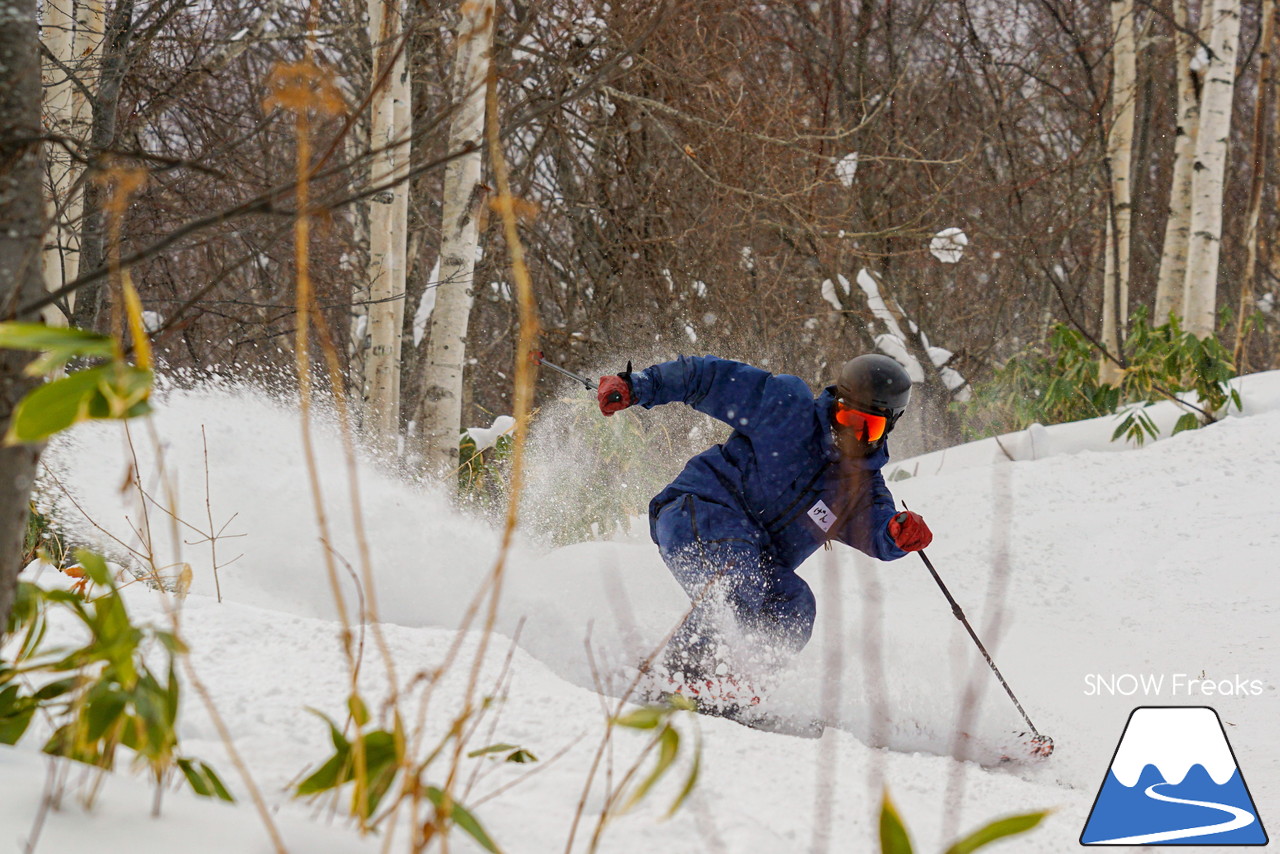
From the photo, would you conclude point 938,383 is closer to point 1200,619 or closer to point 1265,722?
point 1200,619

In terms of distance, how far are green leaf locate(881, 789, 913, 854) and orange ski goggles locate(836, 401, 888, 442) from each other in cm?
294

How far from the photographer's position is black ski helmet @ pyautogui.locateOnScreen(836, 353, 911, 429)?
3766 millimetres

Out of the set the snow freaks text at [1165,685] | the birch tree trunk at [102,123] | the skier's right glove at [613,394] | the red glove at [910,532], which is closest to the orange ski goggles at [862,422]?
the red glove at [910,532]

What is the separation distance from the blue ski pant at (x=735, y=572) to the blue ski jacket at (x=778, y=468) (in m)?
0.07

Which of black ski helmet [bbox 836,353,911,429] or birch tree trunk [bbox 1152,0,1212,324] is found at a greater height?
birch tree trunk [bbox 1152,0,1212,324]

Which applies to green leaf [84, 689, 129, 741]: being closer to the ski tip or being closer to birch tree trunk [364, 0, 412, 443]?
the ski tip

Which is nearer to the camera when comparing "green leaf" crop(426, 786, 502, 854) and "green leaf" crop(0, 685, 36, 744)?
"green leaf" crop(426, 786, 502, 854)

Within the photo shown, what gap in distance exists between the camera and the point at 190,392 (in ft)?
19.1

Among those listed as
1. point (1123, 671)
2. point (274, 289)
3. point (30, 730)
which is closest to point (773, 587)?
point (1123, 671)

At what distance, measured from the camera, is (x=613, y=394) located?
409cm

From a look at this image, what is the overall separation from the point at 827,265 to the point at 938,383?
189 cm

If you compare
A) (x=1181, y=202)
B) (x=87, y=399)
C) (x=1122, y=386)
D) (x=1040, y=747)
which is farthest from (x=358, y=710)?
(x=1181, y=202)

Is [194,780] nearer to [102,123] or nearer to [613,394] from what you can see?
[613,394]

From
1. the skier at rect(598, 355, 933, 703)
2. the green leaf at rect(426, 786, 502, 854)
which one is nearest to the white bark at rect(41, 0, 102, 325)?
the skier at rect(598, 355, 933, 703)
